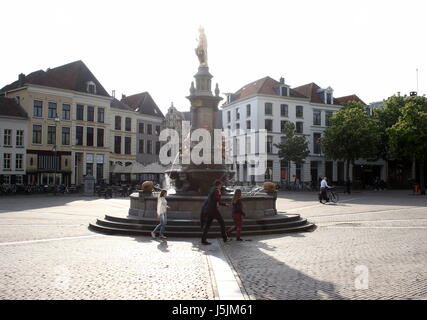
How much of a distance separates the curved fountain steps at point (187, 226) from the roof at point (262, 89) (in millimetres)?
45100

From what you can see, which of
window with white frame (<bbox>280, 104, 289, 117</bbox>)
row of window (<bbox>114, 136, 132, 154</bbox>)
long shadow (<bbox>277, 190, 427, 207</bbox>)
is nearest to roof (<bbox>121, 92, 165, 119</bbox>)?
row of window (<bbox>114, 136, 132, 154</bbox>)

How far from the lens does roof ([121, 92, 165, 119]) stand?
61653 millimetres

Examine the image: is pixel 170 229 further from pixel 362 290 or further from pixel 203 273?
pixel 362 290

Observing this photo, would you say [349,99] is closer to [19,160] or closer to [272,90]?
[272,90]

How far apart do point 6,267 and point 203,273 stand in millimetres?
3925

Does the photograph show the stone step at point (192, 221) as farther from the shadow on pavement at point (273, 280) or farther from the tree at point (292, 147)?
the tree at point (292, 147)

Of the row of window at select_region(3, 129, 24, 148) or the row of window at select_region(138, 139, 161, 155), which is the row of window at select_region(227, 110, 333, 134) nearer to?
the row of window at select_region(138, 139, 161, 155)

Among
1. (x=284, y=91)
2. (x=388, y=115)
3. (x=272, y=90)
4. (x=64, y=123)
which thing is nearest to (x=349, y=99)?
(x=388, y=115)

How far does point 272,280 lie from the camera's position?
759cm

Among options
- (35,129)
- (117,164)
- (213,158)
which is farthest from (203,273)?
(117,164)

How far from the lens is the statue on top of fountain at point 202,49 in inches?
779

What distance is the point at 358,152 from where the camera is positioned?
49.6m

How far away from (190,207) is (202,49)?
8384 mm

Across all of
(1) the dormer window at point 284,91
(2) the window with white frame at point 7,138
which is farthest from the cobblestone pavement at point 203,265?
(1) the dormer window at point 284,91
